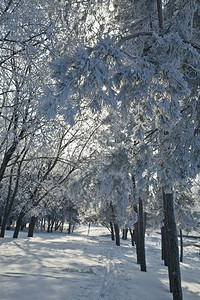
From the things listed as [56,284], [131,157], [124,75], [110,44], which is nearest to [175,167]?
[131,157]

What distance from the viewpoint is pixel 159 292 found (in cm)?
761

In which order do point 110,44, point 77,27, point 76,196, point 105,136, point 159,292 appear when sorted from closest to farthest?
point 110,44 → point 77,27 → point 159,292 → point 76,196 → point 105,136

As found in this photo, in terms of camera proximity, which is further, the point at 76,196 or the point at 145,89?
the point at 76,196

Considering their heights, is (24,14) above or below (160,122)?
above

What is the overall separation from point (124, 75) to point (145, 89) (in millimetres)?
477

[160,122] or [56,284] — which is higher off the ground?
[160,122]

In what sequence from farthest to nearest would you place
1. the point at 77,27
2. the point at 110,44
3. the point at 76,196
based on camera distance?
the point at 76,196, the point at 77,27, the point at 110,44

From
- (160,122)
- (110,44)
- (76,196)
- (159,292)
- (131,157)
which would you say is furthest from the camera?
(76,196)

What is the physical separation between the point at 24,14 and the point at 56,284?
6948 mm

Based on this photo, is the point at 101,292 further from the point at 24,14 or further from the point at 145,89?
the point at 24,14

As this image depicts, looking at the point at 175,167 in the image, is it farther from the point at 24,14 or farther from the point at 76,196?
the point at 76,196

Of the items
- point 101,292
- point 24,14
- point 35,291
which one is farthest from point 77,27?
point 101,292

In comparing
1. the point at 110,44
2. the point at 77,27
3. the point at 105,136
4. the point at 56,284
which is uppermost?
the point at 77,27

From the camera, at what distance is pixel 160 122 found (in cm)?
586
